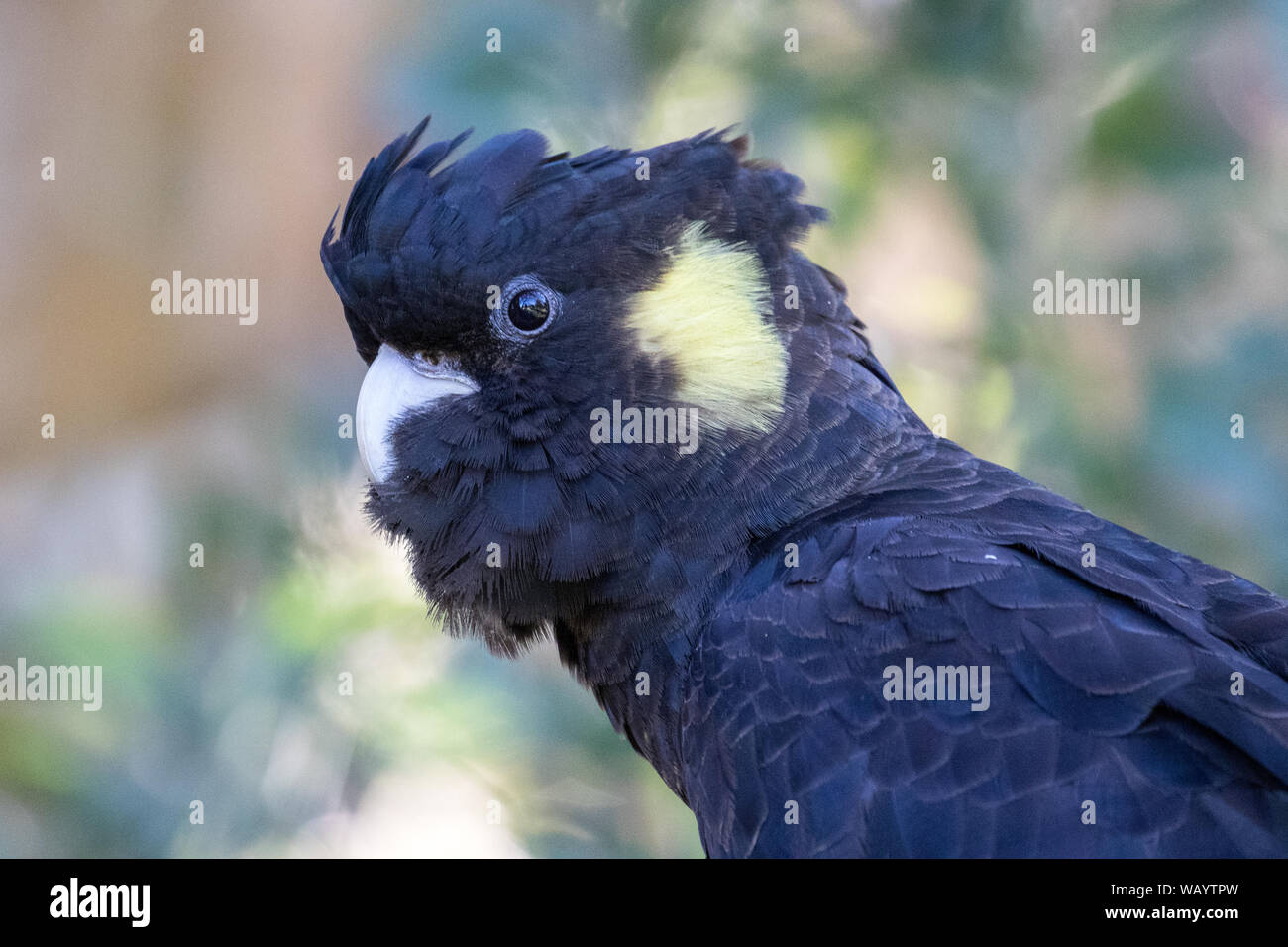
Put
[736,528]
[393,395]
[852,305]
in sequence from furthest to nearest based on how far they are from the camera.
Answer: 1. [852,305]
2. [393,395]
3. [736,528]

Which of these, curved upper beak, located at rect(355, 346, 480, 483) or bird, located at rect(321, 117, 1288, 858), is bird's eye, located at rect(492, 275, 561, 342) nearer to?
bird, located at rect(321, 117, 1288, 858)

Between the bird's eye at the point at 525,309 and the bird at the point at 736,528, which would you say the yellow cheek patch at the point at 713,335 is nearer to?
the bird at the point at 736,528

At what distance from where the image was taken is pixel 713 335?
2611mm

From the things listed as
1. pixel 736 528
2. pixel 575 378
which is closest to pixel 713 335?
pixel 575 378

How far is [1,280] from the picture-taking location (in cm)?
488

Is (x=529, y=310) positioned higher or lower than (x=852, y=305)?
lower

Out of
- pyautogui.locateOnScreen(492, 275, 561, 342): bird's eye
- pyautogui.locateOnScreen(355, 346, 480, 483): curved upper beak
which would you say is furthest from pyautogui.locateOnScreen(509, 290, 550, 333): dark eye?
pyautogui.locateOnScreen(355, 346, 480, 483): curved upper beak

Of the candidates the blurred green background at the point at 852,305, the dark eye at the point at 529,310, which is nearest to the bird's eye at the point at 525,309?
the dark eye at the point at 529,310

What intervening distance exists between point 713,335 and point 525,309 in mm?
436

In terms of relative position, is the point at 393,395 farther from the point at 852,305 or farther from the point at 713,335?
the point at 852,305

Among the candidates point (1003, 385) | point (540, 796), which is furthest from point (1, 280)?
point (1003, 385)

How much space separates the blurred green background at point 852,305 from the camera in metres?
3.30

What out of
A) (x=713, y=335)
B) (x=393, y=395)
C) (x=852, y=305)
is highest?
(x=852, y=305)
